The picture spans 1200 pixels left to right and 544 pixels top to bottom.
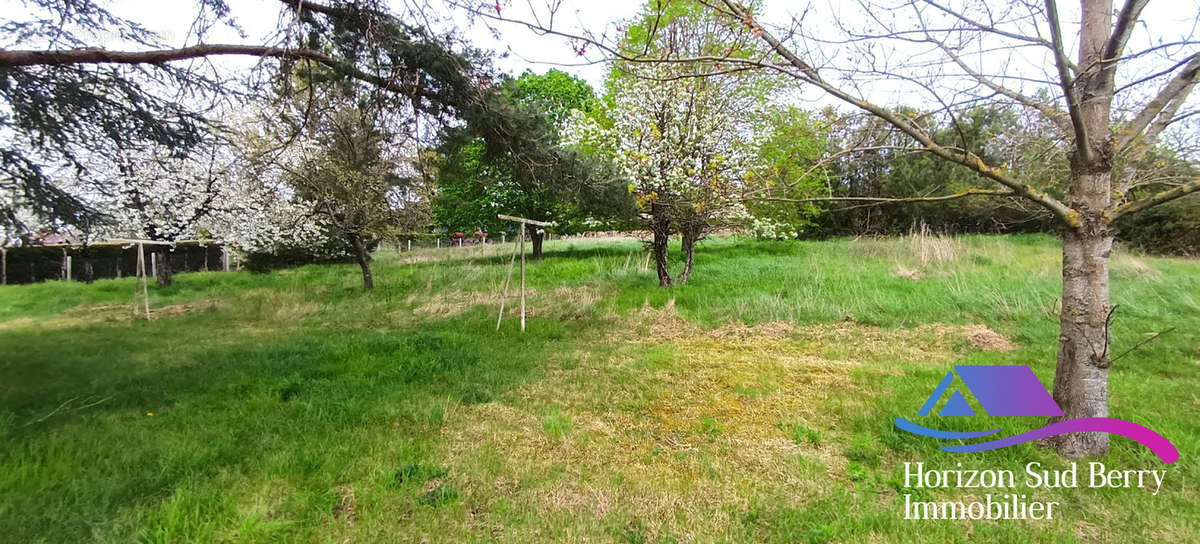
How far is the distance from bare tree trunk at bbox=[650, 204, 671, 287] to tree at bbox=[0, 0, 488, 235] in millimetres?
5236

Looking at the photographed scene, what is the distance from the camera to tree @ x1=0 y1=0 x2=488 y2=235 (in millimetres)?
3916

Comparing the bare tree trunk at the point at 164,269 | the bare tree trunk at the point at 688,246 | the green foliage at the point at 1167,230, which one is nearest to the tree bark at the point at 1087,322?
the bare tree trunk at the point at 688,246

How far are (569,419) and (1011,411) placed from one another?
10.8 ft

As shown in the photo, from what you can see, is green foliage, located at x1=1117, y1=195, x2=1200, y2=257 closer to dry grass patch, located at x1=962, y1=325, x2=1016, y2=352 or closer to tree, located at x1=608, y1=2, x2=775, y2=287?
dry grass patch, located at x1=962, y1=325, x2=1016, y2=352

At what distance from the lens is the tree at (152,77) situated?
3916 mm

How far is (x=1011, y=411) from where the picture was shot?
3.52 m

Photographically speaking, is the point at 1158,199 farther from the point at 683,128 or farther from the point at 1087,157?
the point at 683,128

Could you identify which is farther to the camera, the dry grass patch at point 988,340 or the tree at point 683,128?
the tree at point 683,128

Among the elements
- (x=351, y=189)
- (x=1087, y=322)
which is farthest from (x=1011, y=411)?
(x=351, y=189)

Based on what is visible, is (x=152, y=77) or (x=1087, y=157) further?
(x=152, y=77)

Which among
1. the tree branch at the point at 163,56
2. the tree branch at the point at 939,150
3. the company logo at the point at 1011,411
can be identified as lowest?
the company logo at the point at 1011,411

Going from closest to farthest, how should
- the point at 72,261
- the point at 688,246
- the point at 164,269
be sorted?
1. the point at 688,246
2. the point at 164,269
3. the point at 72,261

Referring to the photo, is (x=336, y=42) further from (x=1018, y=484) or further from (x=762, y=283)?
(x=762, y=283)

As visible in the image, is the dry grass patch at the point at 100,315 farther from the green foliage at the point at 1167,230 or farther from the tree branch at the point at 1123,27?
the green foliage at the point at 1167,230
